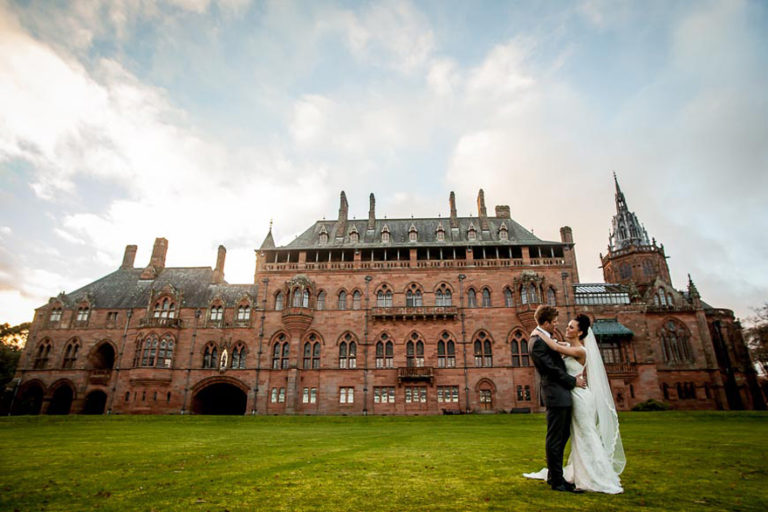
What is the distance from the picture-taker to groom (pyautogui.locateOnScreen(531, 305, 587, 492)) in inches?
250

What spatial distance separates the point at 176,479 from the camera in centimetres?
698

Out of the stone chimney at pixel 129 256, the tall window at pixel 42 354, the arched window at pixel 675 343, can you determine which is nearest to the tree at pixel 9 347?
the tall window at pixel 42 354

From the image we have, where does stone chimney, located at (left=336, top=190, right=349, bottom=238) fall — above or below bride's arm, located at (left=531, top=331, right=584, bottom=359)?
above

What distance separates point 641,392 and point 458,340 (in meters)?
16.7

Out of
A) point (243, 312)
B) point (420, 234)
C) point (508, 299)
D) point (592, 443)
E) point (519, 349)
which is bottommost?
point (592, 443)

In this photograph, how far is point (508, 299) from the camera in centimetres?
4050

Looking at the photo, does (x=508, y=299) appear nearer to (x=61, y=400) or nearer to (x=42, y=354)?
(x=61, y=400)

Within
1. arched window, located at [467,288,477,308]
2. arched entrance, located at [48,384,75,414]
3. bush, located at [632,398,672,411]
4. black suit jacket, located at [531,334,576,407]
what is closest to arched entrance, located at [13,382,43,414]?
arched entrance, located at [48,384,75,414]

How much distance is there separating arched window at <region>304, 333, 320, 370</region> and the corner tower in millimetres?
37567

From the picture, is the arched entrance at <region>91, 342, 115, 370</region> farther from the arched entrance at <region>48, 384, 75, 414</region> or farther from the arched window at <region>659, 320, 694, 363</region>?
the arched window at <region>659, 320, 694, 363</region>

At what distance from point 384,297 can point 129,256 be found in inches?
1265

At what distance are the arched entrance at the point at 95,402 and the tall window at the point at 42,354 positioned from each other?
551cm

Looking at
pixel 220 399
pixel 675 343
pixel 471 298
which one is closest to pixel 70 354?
pixel 220 399

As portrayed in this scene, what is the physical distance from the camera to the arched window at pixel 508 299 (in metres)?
40.2
